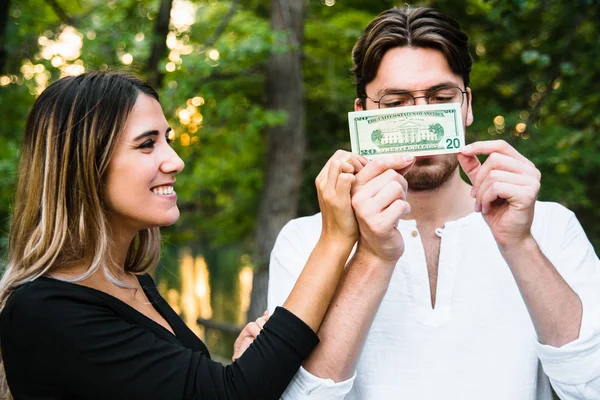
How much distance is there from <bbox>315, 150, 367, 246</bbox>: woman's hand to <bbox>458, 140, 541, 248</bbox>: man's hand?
462mm

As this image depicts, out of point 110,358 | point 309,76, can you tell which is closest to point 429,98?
point 110,358

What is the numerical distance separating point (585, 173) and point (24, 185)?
5.84 meters

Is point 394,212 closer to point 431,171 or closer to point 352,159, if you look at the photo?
point 352,159

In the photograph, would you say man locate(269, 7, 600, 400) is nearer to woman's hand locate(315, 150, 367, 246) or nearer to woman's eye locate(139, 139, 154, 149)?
woman's hand locate(315, 150, 367, 246)

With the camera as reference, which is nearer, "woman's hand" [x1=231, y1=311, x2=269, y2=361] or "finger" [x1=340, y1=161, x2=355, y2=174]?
"finger" [x1=340, y1=161, x2=355, y2=174]

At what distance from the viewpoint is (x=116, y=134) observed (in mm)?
2275

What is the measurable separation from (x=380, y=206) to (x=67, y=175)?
45.4 inches

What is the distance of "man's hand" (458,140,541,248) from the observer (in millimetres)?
2086

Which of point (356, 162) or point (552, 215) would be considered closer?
point (356, 162)

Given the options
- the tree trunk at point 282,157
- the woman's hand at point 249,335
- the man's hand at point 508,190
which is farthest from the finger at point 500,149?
the tree trunk at point 282,157

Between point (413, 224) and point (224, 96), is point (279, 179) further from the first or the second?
point (413, 224)

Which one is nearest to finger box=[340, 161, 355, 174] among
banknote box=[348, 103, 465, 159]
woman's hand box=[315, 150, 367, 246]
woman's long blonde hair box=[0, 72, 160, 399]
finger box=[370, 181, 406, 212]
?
woman's hand box=[315, 150, 367, 246]

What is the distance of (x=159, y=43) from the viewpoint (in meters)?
7.60

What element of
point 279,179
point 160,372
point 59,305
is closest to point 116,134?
point 59,305
